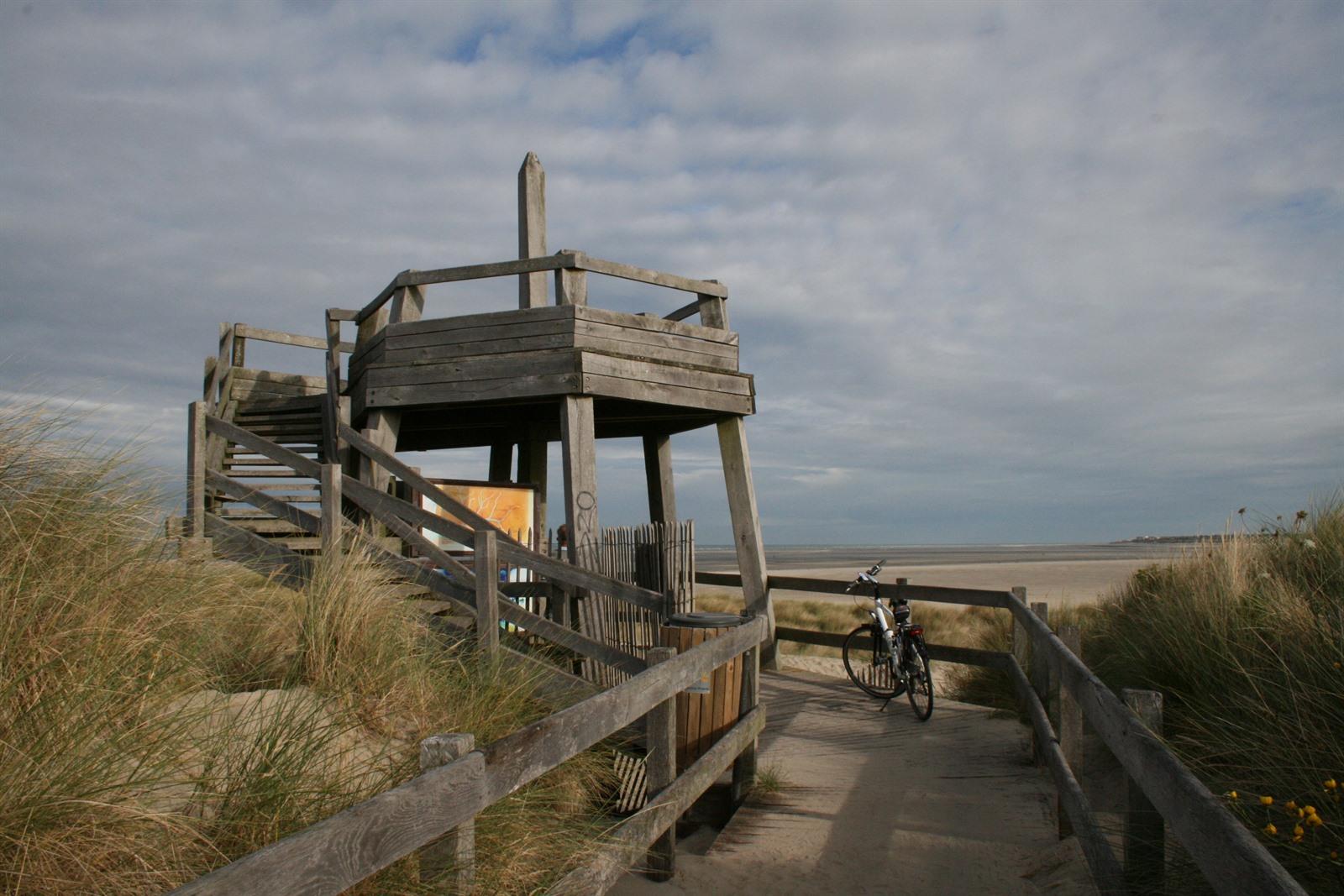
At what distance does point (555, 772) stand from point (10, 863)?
10.4ft

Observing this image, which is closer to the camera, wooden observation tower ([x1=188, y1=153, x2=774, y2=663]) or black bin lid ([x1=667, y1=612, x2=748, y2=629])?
black bin lid ([x1=667, y1=612, x2=748, y2=629])

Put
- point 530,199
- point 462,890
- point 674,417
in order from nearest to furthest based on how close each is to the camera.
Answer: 1. point 462,890
2. point 530,199
3. point 674,417

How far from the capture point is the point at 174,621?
4207mm

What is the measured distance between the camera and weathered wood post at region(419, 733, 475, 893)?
2.86 m

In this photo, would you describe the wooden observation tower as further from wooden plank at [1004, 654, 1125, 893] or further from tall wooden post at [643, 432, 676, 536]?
wooden plank at [1004, 654, 1125, 893]

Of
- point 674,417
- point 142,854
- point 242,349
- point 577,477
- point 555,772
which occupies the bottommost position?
point 555,772

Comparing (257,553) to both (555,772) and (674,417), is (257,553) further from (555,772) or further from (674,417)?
(674,417)

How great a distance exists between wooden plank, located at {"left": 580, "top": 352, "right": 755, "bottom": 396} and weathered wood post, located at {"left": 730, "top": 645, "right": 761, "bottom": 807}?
11.3 feet

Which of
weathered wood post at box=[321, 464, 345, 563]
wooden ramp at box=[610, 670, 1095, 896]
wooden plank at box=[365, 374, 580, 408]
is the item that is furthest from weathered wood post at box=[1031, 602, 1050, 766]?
weathered wood post at box=[321, 464, 345, 563]

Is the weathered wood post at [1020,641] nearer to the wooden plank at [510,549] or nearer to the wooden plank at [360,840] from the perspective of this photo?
the wooden plank at [510,549]

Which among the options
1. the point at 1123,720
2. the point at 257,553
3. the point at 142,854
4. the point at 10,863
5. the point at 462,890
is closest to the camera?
the point at 10,863

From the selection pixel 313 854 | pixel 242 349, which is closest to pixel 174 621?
pixel 313 854

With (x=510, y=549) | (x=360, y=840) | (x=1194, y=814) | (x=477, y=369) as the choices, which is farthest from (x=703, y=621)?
(x=360, y=840)

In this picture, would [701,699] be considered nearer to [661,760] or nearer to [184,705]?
[661,760]
